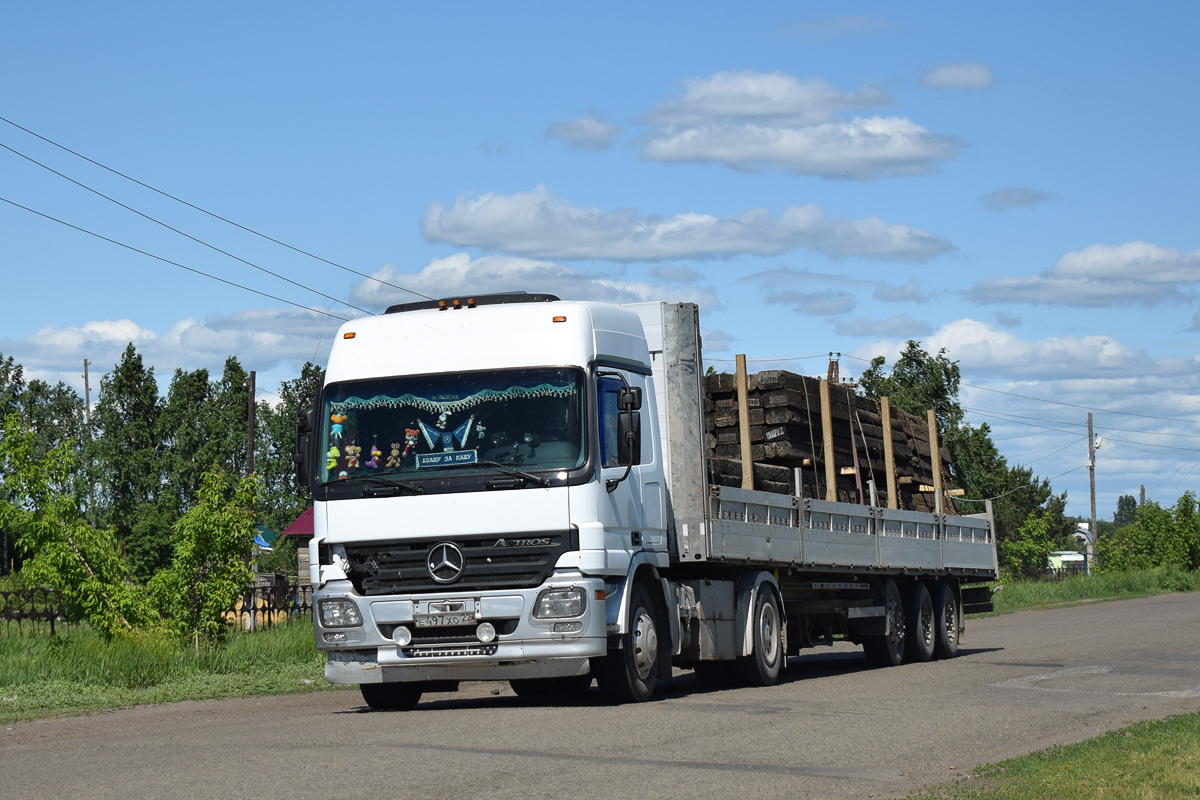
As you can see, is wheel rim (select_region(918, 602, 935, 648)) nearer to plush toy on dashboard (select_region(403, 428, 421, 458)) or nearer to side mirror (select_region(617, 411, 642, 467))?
side mirror (select_region(617, 411, 642, 467))

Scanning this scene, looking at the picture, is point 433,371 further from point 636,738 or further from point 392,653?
point 636,738

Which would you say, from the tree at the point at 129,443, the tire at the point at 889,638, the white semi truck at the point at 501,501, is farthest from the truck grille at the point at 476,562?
the tree at the point at 129,443

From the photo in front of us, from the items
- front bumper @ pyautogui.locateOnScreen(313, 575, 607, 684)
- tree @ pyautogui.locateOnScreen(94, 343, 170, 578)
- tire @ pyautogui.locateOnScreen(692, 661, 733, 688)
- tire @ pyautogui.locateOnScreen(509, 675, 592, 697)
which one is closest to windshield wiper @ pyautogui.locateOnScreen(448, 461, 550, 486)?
front bumper @ pyautogui.locateOnScreen(313, 575, 607, 684)

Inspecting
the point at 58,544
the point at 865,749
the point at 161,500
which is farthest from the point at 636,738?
the point at 161,500

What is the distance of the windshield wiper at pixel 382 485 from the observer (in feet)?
36.9

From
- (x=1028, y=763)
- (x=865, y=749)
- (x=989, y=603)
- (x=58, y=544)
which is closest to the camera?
(x=1028, y=763)

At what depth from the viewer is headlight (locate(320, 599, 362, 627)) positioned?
37.3 ft

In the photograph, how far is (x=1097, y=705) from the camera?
1262 centimetres

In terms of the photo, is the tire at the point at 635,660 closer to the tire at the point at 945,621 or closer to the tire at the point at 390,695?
the tire at the point at 390,695

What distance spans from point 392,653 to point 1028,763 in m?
5.14

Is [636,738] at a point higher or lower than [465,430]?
lower

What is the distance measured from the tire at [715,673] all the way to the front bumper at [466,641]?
11.9 ft

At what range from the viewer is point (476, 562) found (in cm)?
1120

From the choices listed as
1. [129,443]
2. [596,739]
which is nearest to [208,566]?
[596,739]
